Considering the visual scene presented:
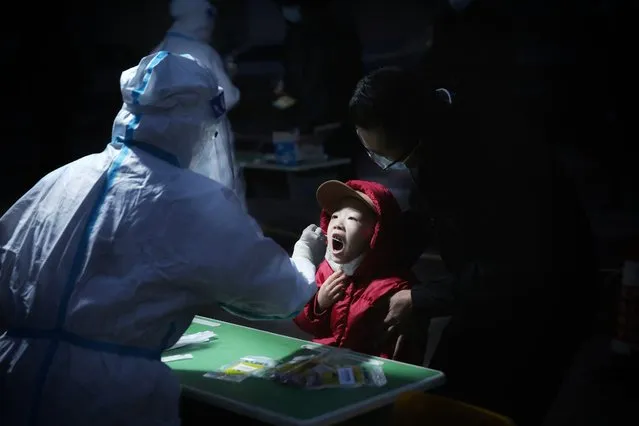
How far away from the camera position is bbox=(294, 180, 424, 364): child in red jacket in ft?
9.06

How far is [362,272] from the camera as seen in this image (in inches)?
111

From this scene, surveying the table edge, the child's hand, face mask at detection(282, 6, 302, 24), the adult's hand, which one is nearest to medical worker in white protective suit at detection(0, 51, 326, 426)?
the table edge

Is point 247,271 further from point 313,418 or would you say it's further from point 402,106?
point 402,106

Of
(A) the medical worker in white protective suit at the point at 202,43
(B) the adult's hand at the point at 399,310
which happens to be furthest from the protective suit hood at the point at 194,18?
(B) the adult's hand at the point at 399,310

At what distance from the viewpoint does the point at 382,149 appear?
2414mm

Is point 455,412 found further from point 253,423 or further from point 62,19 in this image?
point 62,19

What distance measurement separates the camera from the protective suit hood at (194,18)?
180 inches

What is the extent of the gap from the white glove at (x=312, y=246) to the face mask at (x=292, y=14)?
155cm

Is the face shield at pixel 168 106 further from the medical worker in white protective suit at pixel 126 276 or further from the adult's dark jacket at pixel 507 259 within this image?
the adult's dark jacket at pixel 507 259

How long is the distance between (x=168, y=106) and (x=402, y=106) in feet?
2.14

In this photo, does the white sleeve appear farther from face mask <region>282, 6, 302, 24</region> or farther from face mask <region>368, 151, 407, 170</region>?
face mask <region>282, 6, 302, 24</region>

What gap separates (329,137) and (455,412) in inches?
87.4

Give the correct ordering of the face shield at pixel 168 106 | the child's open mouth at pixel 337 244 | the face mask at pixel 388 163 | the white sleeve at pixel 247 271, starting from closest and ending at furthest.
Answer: the white sleeve at pixel 247 271
the face shield at pixel 168 106
the face mask at pixel 388 163
the child's open mouth at pixel 337 244

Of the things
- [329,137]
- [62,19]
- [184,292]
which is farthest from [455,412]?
[62,19]
